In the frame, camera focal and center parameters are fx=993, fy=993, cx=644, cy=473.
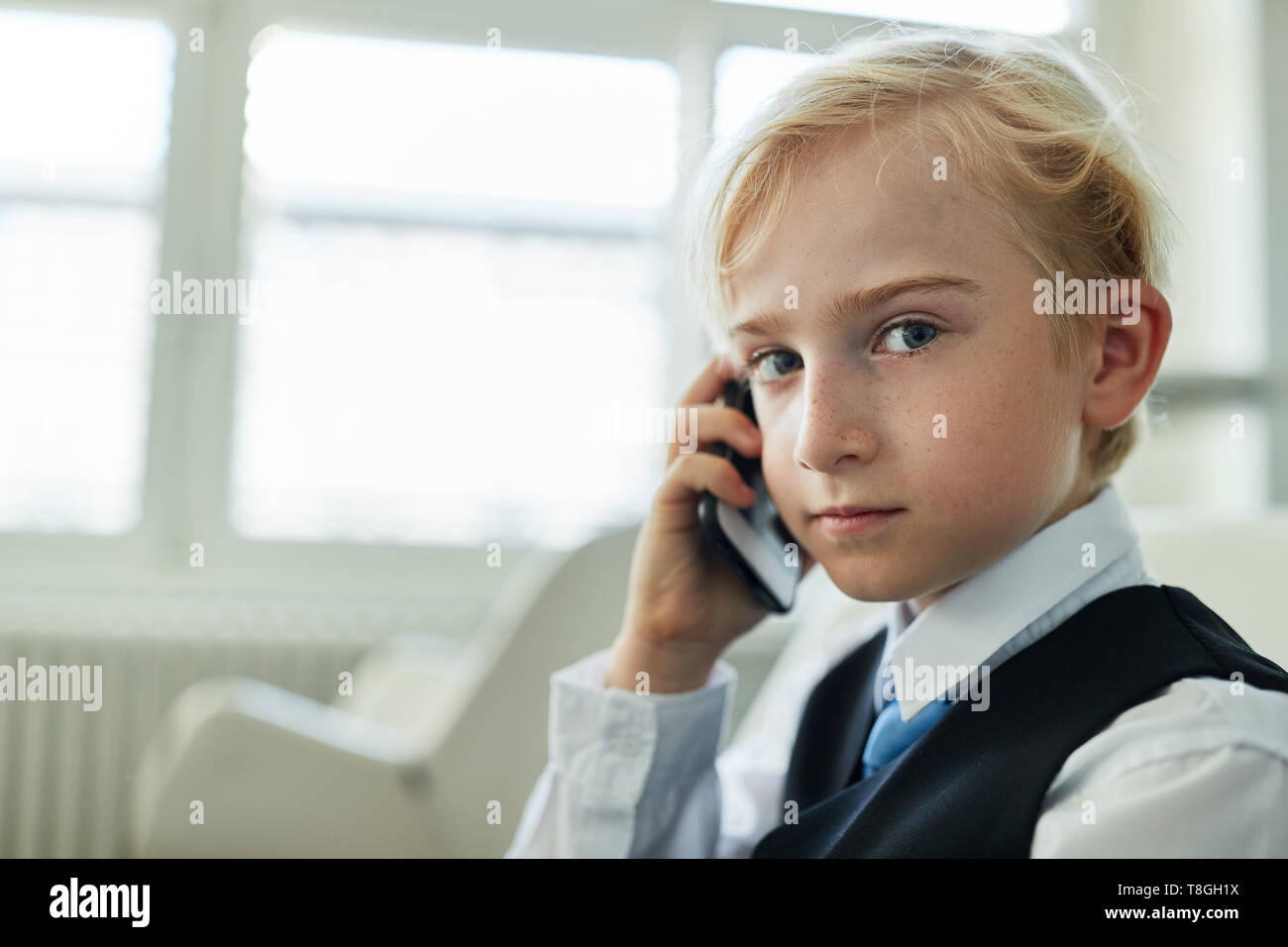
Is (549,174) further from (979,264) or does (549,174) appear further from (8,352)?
(979,264)

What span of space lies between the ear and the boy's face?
0.5 inches

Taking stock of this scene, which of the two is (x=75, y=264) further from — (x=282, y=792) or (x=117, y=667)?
(x=282, y=792)

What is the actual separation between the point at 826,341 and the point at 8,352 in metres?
2.58

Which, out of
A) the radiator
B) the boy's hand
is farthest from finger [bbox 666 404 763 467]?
the radiator

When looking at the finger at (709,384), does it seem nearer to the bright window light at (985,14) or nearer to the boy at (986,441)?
the boy at (986,441)

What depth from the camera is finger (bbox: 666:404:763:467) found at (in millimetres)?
680

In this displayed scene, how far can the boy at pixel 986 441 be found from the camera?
417mm

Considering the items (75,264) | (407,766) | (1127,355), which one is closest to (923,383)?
(1127,355)

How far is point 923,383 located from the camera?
0.47m

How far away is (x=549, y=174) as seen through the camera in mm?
2633

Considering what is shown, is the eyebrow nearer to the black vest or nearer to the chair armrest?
the black vest

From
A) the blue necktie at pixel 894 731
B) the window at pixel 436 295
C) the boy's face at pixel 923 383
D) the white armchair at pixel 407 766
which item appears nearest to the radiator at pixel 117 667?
the window at pixel 436 295

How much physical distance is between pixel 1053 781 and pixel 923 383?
0.61 ft
